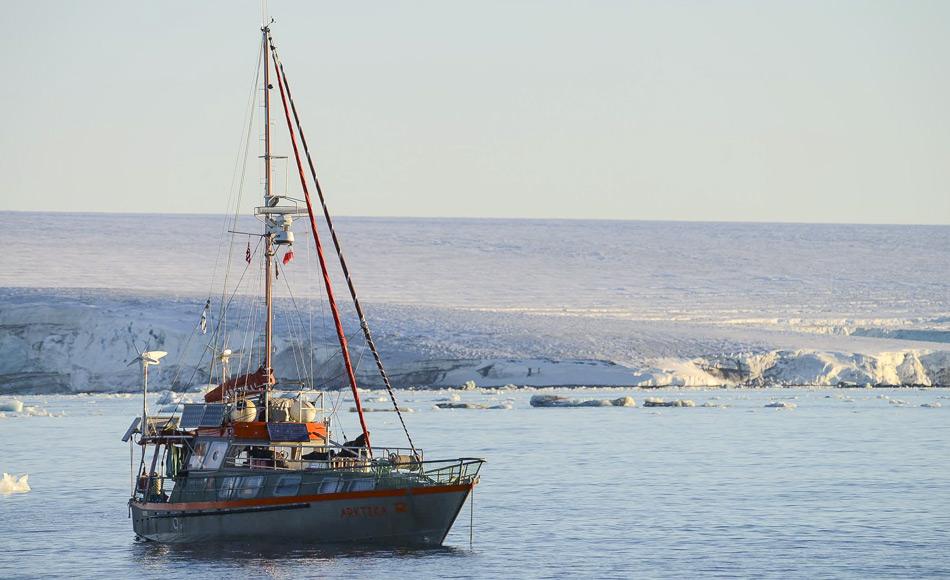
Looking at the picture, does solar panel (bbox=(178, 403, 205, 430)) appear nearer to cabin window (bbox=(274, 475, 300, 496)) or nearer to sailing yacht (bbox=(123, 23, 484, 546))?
sailing yacht (bbox=(123, 23, 484, 546))

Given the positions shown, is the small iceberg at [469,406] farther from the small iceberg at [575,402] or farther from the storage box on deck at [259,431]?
the storage box on deck at [259,431]

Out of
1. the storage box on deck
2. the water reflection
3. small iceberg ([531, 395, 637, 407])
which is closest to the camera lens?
the water reflection

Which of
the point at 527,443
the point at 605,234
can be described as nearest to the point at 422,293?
the point at 605,234

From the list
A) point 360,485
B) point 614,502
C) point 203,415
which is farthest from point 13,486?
point 614,502

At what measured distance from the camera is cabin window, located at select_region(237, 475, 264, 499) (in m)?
26.5

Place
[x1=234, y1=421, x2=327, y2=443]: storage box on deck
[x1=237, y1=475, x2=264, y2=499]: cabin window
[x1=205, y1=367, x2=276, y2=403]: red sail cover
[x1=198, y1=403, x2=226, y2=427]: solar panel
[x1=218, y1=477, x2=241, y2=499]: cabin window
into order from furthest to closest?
[x1=198, y1=403, x2=226, y2=427]: solar panel
[x1=205, y1=367, x2=276, y2=403]: red sail cover
[x1=234, y1=421, x2=327, y2=443]: storage box on deck
[x1=218, y1=477, x2=241, y2=499]: cabin window
[x1=237, y1=475, x2=264, y2=499]: cabin window

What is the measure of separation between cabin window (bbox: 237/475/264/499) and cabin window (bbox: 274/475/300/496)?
1.11ft

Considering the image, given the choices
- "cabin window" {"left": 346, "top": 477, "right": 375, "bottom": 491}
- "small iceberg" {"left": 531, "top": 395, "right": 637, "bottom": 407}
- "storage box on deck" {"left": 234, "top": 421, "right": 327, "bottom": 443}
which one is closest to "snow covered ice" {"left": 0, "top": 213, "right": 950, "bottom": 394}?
"small iceberg" {"left": 531, "top": 395, "right": 637, "bottom": 407}

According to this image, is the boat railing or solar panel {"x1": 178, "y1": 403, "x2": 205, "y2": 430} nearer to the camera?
the boat railing

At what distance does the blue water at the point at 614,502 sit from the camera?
24.9 m

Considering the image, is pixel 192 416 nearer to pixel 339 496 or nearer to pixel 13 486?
pixel 339 496

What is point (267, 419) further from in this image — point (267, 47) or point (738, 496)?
point (738, 496)

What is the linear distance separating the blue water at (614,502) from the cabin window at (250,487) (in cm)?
92

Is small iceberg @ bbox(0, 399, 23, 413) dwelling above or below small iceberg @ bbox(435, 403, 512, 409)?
below
